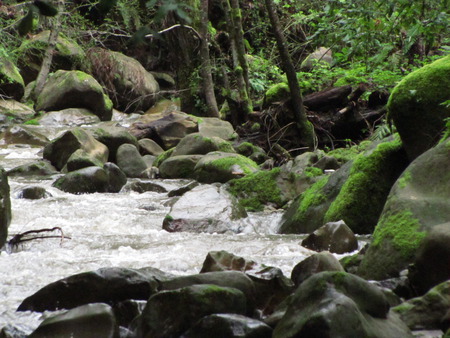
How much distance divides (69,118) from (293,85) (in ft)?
29.5

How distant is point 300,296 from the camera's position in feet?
8.33

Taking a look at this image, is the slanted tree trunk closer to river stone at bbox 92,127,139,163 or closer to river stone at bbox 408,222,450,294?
river stone at bbox 92,127,139,163

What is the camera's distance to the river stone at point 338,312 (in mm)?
2236

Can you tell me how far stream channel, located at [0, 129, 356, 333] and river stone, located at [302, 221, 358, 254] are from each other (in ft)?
0.45

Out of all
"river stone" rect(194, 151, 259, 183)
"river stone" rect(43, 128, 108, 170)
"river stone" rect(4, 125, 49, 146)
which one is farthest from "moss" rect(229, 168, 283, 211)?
"river stone" rect(4, 125, 49, 146)

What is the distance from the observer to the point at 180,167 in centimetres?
1028

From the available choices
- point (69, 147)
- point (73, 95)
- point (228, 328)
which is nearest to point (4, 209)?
point (228, 328)

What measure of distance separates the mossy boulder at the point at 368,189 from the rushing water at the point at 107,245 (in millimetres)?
574

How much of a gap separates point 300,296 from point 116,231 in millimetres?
3699

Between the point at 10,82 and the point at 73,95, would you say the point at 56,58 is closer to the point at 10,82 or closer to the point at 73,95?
the point at 10,82

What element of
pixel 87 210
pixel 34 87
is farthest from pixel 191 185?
pixel 34 87

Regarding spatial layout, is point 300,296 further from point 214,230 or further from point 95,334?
point 214,230

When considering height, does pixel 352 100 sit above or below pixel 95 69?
above

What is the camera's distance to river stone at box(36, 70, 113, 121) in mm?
17469
